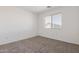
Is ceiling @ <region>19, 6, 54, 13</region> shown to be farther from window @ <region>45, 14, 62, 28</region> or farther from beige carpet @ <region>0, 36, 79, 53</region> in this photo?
beige carpet @ <region>0, 36, 79, 53</region>

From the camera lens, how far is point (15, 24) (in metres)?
1.42

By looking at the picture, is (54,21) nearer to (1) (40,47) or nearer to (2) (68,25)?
(2) (68,25)

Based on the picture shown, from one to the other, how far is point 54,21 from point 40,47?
50cm

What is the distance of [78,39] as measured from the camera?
1407 millimetres

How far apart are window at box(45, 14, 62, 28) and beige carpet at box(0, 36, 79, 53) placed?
246 millimetres

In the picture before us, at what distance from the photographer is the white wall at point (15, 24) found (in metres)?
1.36

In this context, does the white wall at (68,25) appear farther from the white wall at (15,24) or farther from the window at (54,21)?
the white wall at (15,24)

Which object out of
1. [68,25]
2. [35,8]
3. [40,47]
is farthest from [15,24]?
[68,25]

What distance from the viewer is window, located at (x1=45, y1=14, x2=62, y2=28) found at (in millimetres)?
1445

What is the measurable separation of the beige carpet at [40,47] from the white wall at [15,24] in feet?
0.35
